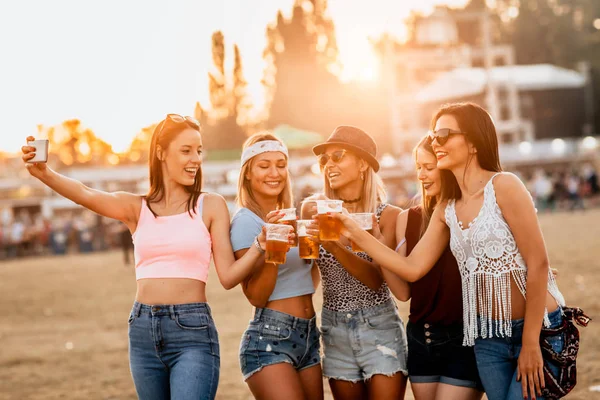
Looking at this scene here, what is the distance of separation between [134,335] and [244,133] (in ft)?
204

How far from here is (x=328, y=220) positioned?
13.8 feet

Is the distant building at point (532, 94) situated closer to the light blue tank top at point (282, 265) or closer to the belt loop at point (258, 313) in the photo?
the light blue tank top at point (282, 265)

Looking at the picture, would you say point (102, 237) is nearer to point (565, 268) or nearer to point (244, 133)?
point (565, 268)

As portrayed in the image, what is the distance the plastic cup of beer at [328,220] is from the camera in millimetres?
4211

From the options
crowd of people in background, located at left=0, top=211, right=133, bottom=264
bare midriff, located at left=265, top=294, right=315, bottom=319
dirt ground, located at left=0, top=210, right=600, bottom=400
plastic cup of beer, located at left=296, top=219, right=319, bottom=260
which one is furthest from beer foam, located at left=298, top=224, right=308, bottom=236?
crowd of people in background, located at left=0, top=211, right=133, bottom=264

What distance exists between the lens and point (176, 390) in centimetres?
408

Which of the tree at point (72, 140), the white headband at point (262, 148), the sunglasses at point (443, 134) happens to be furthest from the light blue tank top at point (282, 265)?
the tree at point (72, 140)

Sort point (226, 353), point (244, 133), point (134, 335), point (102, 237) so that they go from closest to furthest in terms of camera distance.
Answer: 1. point (134, 335)
2. point (226, 353)
3. point (102, 237)
4. point (244, 133)

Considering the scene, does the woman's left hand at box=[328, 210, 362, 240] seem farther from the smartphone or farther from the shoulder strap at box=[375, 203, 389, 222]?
the smartphone

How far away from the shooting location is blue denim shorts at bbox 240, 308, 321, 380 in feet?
14.8

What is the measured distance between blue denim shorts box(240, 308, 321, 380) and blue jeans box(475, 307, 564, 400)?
1.12 m

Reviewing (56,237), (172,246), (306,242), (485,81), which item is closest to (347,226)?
(306,242)

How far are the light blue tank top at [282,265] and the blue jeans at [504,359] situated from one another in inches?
48.5

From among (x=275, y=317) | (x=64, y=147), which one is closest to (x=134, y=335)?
(x=275, y=317)
